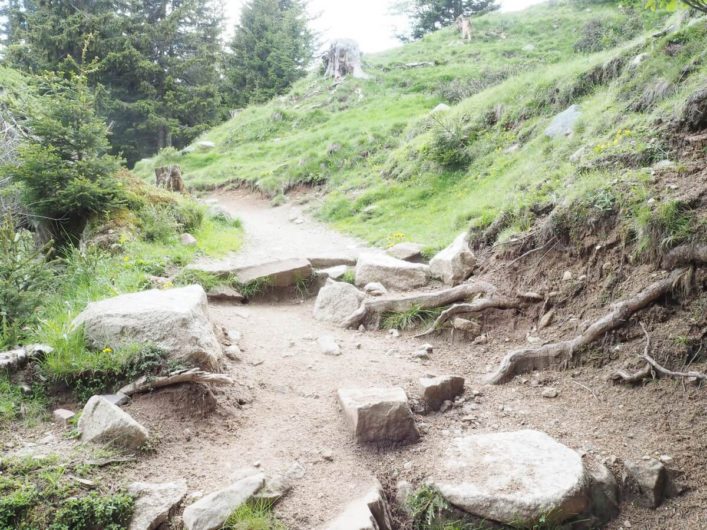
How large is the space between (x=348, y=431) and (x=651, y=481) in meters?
2.16

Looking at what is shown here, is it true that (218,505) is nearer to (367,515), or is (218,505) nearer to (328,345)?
(367,515)

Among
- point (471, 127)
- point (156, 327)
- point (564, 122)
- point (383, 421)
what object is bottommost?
point (383, 421)

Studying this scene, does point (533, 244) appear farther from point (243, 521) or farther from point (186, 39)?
point (186, 39)

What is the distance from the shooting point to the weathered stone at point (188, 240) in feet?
28.7

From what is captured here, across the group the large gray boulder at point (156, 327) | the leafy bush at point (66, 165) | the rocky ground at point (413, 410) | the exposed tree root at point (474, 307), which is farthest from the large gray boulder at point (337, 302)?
the leafy bush at point (66, 165)

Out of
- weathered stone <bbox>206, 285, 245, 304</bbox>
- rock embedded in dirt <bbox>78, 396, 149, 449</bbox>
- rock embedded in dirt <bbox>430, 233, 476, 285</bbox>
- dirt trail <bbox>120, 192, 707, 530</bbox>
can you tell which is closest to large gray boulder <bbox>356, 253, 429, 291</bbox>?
rock embedded in dirt <bbox>430, 233, 476, 285</bbox>

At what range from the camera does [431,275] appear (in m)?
7.06

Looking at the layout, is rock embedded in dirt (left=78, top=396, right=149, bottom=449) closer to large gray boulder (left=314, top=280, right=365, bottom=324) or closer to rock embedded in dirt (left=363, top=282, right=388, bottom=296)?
large gray boulder (left=314, top=280, right=365, bottom=324)

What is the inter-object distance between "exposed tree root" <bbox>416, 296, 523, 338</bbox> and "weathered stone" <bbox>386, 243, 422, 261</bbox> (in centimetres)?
216

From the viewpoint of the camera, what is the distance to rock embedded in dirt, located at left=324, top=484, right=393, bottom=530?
291 centimetres

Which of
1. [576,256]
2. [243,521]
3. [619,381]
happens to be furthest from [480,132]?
[243,521]

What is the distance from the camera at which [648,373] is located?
4.11m

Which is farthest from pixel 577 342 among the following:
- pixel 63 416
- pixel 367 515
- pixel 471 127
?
pixel 471 127

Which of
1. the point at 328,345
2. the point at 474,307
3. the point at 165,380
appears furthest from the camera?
the point at 474,307
